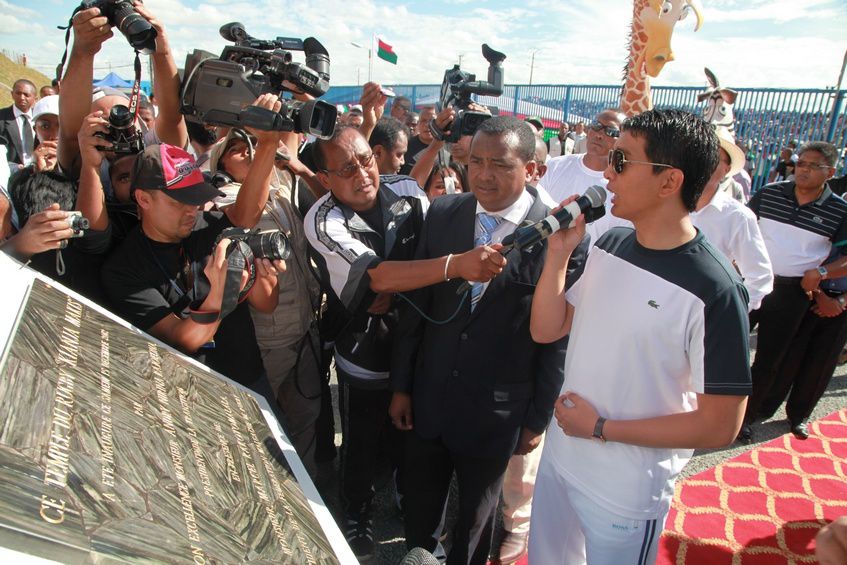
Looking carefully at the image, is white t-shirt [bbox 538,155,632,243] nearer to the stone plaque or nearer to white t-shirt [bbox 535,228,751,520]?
white t-shirt [bbox 535,228,751,520]

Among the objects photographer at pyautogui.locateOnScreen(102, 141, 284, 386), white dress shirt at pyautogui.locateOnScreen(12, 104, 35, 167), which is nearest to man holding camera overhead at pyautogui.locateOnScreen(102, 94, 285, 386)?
photographer at pyautogui.locateOnScreen(102, 141, 284, 386)

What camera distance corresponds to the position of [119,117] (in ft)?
6.61

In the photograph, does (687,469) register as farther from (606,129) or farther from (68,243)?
→ (68,243)

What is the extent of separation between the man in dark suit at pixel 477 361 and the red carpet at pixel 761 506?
4.15 ft

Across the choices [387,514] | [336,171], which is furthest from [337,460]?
[336,171]

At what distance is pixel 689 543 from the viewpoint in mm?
2820

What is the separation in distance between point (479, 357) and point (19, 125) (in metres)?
7.35

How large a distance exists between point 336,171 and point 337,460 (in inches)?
80.2

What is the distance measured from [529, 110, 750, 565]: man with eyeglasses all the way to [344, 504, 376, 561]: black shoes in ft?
4.19

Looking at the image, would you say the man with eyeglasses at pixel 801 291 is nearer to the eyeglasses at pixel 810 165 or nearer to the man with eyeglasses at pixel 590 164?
the eyeglasses at pixel 810 165

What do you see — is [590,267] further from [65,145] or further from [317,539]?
[65,145]

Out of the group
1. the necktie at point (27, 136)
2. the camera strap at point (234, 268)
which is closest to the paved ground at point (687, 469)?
the camera strap at point (234, 268)

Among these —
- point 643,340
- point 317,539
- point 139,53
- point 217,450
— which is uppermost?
point 139,53

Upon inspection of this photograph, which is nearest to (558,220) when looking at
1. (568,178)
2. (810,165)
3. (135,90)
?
(135,90)
